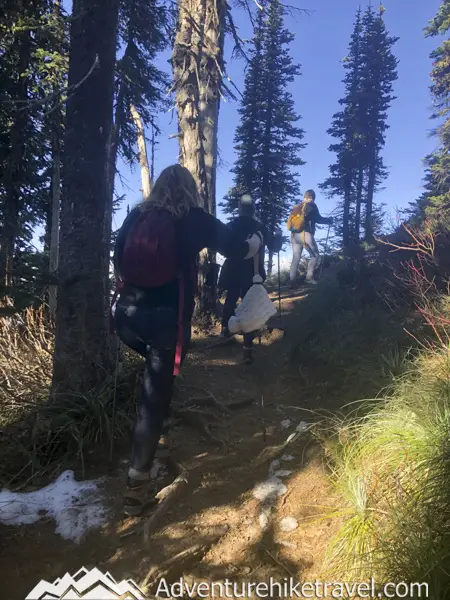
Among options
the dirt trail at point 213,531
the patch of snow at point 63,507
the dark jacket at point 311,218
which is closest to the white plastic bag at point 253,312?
the dirt trail at point 213,531

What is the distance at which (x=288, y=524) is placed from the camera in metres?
2.49

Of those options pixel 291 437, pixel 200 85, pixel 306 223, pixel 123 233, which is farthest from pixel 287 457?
pixel 306 223

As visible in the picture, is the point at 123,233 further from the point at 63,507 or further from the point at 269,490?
the point at 269,490

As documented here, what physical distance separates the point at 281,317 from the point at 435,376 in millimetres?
4704

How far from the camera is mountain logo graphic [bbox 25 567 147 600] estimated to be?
1920mm

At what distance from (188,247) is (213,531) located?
1.82 meters

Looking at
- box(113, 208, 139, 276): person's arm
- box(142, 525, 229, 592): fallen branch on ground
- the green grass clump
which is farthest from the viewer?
box(113, 208, 139, 276): person's arm

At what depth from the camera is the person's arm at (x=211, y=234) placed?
112 inches

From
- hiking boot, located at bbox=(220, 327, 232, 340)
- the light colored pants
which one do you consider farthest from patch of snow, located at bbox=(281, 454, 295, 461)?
the light colored pants

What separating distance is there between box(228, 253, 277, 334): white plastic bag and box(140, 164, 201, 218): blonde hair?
2.41 metres

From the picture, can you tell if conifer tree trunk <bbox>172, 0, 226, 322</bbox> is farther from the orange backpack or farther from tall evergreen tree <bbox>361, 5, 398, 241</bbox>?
tall evergreen tree <bbox>361, 5, 398, 241</bbox>

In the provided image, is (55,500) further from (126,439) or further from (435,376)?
(435,376)

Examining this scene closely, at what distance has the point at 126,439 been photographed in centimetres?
345

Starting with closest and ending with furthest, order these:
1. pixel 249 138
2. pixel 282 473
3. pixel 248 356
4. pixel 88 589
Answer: pixel 88 589 → pixel 282 473 → pixel 248 356 → pixel 249 138
